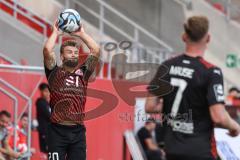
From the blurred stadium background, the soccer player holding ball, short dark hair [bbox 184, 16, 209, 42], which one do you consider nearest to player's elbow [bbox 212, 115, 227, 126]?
short dark hair [bbox 184, 16, 209, 42]

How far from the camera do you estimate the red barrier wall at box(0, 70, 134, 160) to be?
40.0 ft

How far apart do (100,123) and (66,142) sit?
5.03 metres

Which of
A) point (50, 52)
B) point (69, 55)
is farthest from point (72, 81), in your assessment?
point (50, 52)

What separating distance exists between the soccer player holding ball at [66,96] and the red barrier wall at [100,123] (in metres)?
3.80

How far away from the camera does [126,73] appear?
13852 millimetres

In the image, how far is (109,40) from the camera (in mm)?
16469

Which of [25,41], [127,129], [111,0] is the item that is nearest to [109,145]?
[127,129]

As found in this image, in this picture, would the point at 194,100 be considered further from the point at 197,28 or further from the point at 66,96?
the point at 66,96

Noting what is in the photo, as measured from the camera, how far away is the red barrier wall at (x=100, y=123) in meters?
12.2

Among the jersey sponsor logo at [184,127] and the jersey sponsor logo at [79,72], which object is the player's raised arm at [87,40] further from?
the jersey sponsor logo at [184,127]

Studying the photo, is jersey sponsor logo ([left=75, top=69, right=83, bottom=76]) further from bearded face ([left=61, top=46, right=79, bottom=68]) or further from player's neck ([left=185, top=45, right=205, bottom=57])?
player's neck ([left=185, top=45, right=205, bottom=57])

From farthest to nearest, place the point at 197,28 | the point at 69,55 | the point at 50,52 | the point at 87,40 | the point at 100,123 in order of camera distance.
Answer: the point at 100,123 < the point at 87,40 < the point at 69,55 < the point at 50,52 < the point at 197,28

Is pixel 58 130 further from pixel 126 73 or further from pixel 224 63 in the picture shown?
pixel 224 63

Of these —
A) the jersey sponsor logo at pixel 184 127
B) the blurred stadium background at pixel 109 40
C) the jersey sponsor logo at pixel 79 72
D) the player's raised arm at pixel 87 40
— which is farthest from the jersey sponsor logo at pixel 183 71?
the blurred stadium background at pixel 109 40
